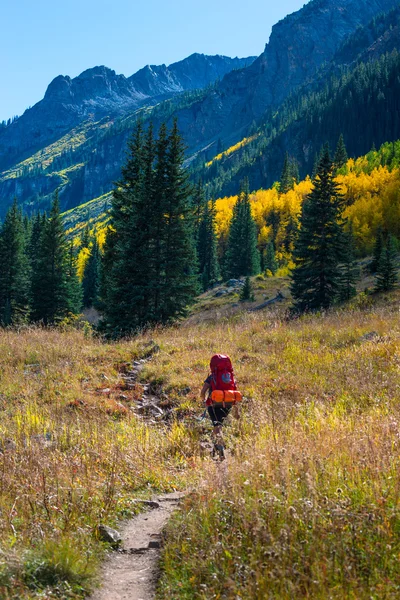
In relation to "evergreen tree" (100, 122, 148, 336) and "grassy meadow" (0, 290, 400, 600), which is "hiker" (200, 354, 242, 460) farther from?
"evergreen tree" (100, 122, 148, 336)

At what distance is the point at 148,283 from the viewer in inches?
866

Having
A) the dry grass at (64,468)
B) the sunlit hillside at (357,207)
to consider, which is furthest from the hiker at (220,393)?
the sunlit hillside at (357,207)

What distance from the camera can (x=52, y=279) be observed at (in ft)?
128

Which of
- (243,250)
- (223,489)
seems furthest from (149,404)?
(243,250)

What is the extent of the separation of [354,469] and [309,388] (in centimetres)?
472

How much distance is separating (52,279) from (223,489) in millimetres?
37647

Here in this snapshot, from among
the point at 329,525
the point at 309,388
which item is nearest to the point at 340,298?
the point at 309,388

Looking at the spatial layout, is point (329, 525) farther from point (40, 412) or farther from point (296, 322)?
point (296, 322)

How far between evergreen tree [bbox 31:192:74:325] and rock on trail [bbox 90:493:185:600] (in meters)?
35.8

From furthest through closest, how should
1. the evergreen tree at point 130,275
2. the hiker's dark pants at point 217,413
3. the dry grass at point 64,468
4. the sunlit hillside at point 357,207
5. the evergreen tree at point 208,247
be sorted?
1. the evergreen tree at point 208,247
2. the sunlit hillside at point 357,207
3. the evergreen tree at point 130,275
4. the hiker's dark pants at point 217,413
5. the dry grass at point 64,468

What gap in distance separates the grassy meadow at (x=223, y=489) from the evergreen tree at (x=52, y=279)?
1233 inches

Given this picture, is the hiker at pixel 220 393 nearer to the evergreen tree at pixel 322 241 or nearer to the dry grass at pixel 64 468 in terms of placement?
the dry grass at pixel 64 468

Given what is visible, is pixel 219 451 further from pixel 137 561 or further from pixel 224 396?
pixel 137 561

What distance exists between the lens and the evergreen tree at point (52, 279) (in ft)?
128
